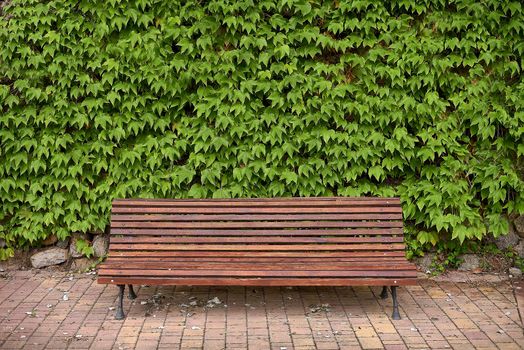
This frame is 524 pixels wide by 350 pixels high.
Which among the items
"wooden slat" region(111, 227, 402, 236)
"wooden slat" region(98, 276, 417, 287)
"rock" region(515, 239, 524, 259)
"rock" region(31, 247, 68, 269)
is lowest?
"rock" region(515, 239, 524, 259)

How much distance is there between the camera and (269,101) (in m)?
5.64

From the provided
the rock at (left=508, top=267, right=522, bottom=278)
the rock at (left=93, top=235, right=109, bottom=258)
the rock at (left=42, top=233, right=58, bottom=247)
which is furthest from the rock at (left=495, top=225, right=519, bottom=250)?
the rock at (left=42, top=233, right=58, bottom=247)

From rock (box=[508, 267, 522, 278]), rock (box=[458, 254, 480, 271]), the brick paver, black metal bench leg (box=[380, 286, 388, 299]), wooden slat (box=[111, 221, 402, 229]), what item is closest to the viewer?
the brick paver

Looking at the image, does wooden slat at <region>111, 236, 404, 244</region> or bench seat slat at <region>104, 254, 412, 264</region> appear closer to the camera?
bench seat slat at <region>104, 254, 412, 264</region>

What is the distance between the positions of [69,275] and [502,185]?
13.2 feet

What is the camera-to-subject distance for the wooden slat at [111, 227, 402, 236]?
5.00m

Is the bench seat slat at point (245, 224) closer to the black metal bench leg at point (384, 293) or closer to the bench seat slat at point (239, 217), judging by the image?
the bench seat slat at point (239, 217)

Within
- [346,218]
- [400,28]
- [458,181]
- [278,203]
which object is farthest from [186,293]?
[400,28]

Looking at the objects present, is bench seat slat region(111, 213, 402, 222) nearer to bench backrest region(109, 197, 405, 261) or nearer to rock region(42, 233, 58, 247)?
bench backrest region(109, 197, 405, 261)

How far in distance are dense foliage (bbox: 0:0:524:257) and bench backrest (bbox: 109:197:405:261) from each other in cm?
49

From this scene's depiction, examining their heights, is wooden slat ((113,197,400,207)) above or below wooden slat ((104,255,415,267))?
above

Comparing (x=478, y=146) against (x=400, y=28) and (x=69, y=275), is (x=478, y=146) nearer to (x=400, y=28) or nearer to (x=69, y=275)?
(x=400, y=28)

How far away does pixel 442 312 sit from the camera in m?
4.87

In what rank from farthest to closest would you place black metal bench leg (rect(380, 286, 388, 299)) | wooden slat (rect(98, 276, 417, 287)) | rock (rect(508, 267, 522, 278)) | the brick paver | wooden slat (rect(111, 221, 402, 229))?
1. rock (rect(508, 267, 522, 278))
2. black metal bench leg (rect(380, 286, 388, 299))
3. wooden slat (rect(111, 221, 402, 229))
4. wooden slat (rect(98, 276, 417, 287))
5. the brick paver
